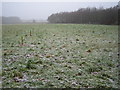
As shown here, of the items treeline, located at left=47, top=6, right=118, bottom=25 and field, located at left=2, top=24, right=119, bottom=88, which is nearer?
field, located at left=2, top=24, right=119, bottom=88

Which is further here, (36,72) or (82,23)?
(82,23)

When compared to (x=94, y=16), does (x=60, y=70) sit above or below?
below

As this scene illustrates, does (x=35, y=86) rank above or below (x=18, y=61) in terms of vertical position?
below

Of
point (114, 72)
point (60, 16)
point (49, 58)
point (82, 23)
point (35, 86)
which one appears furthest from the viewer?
point (82, 23)

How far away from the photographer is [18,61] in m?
3.65

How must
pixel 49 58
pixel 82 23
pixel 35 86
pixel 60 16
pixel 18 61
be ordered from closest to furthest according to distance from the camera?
pixel 35 86 → pixel 18 61 → pixel 49 58 → pixel 60 16 → pixel 82 23

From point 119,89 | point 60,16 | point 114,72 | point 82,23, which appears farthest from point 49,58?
point 82,23

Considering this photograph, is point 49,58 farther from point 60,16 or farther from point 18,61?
point 60,16

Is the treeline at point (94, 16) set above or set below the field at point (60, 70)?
above

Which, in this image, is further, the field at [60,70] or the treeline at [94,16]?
A: the treeline at [94,16]

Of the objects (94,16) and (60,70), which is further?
(94,16)

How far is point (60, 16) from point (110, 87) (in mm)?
7032

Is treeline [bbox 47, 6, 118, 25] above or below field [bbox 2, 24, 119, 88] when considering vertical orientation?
above

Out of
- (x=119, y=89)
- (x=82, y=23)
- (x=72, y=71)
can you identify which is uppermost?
(x=82, y=23)
